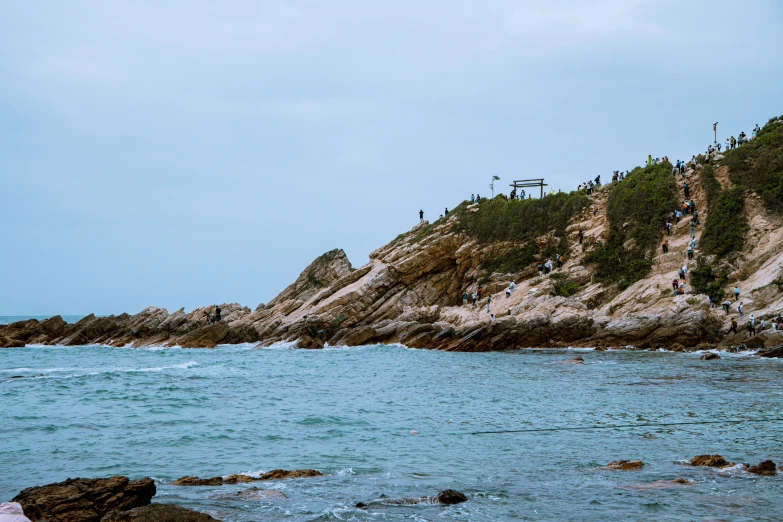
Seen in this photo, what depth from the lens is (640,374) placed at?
103ft

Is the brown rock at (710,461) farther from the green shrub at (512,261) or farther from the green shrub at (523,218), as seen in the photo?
the green shrub at (523,218)

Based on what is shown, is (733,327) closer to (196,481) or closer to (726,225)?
(726,225)

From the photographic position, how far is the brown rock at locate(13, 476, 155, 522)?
1030 cm

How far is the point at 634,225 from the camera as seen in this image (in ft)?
190

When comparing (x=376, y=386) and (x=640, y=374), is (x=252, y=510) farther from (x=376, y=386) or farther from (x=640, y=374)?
(x=640, y=374)

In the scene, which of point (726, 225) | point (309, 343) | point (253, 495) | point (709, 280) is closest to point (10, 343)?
point (309, 343)

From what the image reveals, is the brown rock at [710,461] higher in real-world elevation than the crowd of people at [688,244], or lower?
lower

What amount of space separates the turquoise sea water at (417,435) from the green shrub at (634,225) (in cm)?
1782

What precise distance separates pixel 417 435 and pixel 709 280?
112 ft

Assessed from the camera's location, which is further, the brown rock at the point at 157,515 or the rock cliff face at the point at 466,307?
the rock cliff face at the point at 466,307

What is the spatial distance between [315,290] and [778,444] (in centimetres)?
6033

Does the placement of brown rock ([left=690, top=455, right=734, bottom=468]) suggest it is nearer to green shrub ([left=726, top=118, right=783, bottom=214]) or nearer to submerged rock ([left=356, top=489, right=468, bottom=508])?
submerged rock ([left=356, top=489, right=468, bottom=508])

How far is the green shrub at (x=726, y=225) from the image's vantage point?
159ft

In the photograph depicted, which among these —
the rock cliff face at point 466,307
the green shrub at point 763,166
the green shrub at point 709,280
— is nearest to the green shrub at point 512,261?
the rock cliff face at point 466,307
